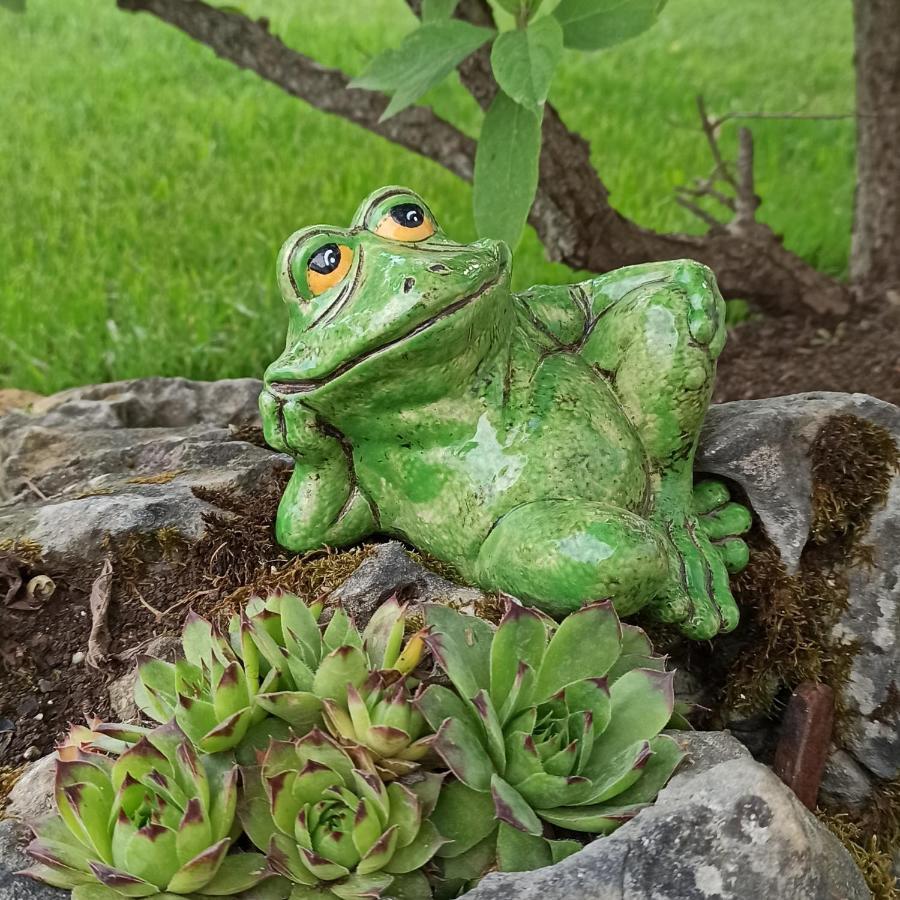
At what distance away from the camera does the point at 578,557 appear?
4.68ft

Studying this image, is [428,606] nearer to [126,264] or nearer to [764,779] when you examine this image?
[764,779]

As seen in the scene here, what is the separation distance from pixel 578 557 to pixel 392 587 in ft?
1.16

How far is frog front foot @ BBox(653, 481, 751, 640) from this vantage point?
159 cm

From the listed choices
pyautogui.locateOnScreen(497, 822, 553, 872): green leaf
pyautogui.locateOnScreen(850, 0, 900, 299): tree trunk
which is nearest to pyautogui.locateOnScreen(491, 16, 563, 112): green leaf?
pyautogui.locateOnScreen(497, 822, 553, 872): green leaf

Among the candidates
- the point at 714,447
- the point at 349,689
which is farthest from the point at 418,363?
the point at 714,447

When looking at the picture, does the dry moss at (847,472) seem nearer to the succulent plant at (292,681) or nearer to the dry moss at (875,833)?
the dry moss at (875,833)

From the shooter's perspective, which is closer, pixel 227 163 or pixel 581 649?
pixel 581 649

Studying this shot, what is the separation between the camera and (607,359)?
5.71 ft

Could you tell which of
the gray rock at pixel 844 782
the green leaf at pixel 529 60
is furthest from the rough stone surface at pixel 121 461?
the gray rock at pixel 844 782

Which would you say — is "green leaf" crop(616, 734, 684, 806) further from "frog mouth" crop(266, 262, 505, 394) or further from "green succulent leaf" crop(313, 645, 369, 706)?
"frog mouth" crop(266, 262, 505, 394)

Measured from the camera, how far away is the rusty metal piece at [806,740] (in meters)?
1.55

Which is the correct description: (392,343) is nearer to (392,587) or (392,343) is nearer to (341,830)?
(392,587)

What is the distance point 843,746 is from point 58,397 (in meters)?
2.27

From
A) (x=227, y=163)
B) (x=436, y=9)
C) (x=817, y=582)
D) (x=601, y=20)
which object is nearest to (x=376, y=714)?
(x=817, y=582)
